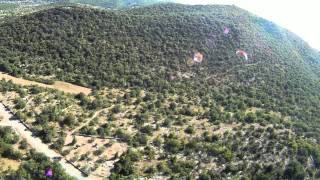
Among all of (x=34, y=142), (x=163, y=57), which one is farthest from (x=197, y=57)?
(x=34, y=142)

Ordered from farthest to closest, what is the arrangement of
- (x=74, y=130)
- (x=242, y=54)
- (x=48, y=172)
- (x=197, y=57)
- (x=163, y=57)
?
(x=242, y=54) → (x=197, y=57) → (x=163, y=57) → (x=74, y=130) → (x=48, y=172)

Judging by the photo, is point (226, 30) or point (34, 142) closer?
point (34, 142)

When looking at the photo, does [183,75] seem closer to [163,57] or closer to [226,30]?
[163,57]

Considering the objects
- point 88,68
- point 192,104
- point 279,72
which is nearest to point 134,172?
point 192,104

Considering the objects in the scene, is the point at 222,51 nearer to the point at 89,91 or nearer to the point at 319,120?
the point at 319,120

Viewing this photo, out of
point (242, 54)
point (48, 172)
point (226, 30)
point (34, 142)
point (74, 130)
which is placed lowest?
point (74, 130)

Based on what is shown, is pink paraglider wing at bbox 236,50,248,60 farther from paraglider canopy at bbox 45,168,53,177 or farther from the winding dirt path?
paraglider canopy at bbox 45,168,53,177
